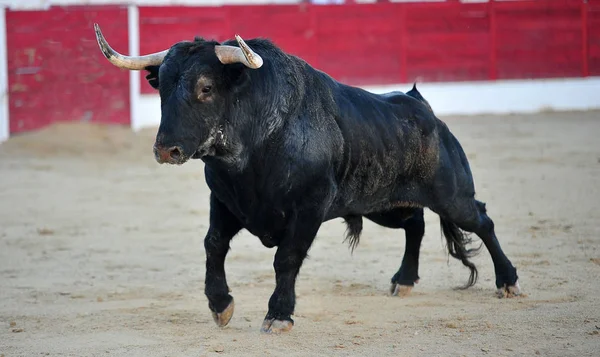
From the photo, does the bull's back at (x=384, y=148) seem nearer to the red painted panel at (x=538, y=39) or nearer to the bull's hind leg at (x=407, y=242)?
the bull's hind leg at (x=407, y=242)

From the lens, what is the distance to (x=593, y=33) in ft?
43.1

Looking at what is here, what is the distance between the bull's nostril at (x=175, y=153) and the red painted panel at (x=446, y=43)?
9.12 m

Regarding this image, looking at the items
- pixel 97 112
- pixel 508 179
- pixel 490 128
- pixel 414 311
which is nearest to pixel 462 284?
pixel 414 311

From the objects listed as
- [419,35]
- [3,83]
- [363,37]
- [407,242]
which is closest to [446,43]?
[419,35]

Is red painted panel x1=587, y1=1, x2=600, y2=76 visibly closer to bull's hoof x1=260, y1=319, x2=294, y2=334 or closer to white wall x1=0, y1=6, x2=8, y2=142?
white wall x1=0, y1=6, x2=8, y2=142

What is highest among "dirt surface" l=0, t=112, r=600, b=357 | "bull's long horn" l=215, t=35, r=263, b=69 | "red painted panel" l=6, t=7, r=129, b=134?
"bull's long horn" l=215, t=35, r=263, b=69

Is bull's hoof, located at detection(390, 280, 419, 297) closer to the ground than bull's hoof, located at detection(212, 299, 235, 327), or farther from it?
closer to the ground

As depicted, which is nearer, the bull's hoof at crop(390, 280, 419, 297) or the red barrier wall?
the bull's hoof at crop(390, 280, 419, 297)

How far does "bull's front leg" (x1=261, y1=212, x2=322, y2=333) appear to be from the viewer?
12.9ft

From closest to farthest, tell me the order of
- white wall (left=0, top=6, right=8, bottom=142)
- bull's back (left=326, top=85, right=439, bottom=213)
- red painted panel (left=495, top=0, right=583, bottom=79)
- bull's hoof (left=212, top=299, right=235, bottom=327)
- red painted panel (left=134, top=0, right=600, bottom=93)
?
1. bull's hoof (left=212, top=299, right=235, bottom=327)
2. bull's back (left=326, top=85, right=439, bottom=213)
3. white wall (left=0, top=6, right=8, bottom=142)
4. red painted panel (left=134, top=0, right=600, bottom=93)
5. red painted panel (left=495, top=0, right=583, bottom=79)

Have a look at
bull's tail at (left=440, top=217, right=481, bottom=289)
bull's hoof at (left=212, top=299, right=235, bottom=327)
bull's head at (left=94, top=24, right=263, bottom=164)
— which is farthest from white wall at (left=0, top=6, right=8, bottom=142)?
bull's head at (left=94, top=24, right=263, bottom=164)

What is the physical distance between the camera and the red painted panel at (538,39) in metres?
12.9

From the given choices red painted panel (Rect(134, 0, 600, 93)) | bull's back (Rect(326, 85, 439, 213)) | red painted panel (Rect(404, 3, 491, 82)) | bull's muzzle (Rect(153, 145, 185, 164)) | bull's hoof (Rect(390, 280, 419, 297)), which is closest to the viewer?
bull's muzzle (Rect(153, 145, 185, 164))

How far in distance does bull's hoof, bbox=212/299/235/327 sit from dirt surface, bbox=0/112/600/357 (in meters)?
0.04
